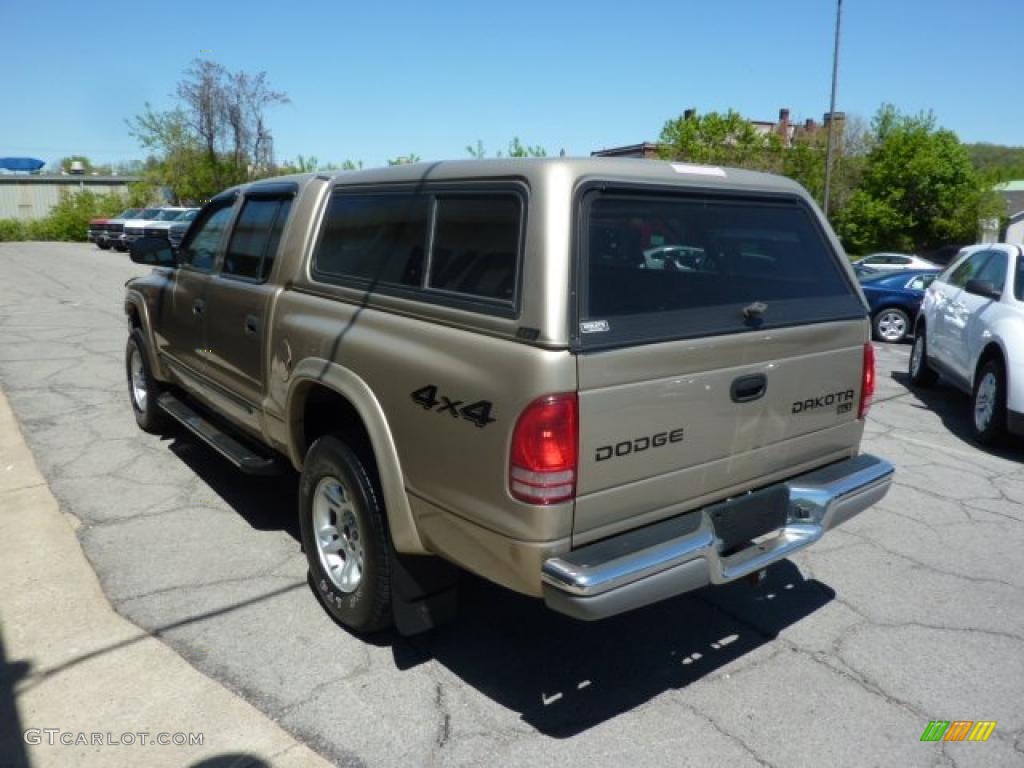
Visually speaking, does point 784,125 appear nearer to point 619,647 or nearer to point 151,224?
point 151,224

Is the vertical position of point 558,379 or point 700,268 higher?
point 700,268

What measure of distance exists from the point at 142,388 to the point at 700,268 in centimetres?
490

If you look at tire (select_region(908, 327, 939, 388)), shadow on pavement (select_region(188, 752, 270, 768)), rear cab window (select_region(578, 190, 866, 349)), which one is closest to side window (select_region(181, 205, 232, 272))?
rear cab window (select_region(578, 190, 866, 349))

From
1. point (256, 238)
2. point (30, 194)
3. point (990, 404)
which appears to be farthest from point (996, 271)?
point (30, 194)

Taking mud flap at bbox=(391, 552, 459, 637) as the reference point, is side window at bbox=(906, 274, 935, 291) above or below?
above

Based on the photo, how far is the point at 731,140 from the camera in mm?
46750

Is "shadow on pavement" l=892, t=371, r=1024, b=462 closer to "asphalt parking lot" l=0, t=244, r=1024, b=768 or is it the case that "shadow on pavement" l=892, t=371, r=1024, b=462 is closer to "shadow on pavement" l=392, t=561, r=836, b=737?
"asphalt parking lot" l=0, t=244, r=1024, b=768

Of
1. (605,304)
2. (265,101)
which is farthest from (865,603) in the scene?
(265,101)

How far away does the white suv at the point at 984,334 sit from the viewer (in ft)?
20.4

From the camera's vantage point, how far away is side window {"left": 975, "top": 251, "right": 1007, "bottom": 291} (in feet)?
22.7

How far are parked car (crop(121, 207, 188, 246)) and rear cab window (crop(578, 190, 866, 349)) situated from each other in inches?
1091

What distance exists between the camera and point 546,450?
2.52m

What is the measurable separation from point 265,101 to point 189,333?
1424 inches

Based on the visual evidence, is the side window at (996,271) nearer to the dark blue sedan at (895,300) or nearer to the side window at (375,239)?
the dark blue sedan at (895,300)
